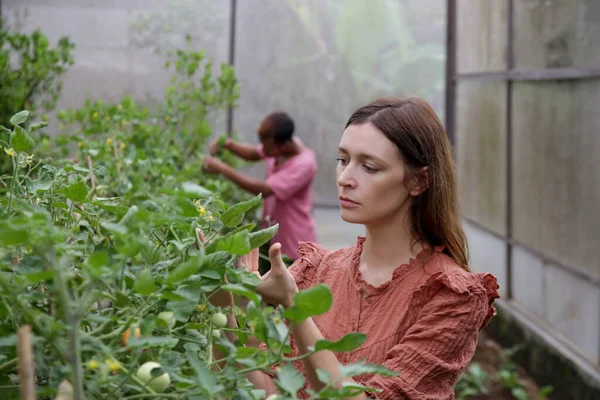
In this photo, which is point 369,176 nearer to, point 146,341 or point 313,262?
point 313,262

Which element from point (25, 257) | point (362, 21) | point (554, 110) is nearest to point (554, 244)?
point (554, 110)

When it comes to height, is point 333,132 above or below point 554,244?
above

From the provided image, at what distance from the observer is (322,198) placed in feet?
27.1

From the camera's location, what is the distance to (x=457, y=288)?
186cm

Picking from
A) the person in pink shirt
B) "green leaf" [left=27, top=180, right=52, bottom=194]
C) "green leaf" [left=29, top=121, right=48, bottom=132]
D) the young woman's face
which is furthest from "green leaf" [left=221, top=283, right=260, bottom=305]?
the person in pink shirt

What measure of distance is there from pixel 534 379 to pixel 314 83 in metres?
3.54

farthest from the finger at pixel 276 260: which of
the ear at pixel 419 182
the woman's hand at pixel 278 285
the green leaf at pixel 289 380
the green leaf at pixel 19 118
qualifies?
the ear at pixel 419 182

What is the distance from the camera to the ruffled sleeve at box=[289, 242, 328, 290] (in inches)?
84.9

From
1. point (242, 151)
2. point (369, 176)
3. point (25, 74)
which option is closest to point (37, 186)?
point (369, 176)

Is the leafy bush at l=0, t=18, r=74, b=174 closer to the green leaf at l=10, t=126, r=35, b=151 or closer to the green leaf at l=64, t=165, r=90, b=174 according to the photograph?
the green leaf at l=64, t=165, r=90, b=174

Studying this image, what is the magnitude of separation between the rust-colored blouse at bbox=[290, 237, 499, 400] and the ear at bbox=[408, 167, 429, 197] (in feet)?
0.43

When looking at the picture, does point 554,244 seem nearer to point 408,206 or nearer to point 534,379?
point 534,379

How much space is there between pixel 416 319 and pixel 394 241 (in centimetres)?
20

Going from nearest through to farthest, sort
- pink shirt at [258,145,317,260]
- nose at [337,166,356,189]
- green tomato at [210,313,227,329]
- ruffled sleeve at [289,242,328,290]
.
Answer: green tomato at [210,313,227,329] → nose at [337,166,356,189] → ruffled sleeve at [289,242,328,290] → pink shirt at [258,145,317,260]
